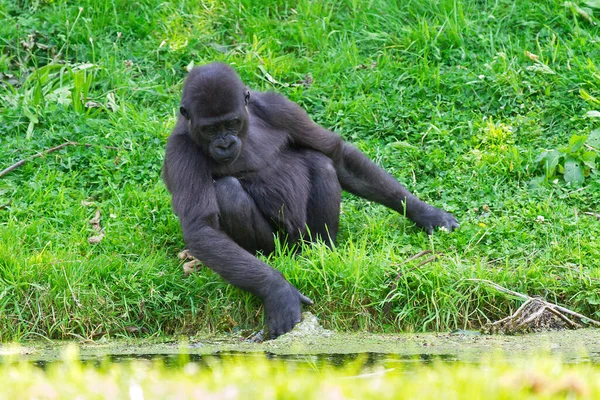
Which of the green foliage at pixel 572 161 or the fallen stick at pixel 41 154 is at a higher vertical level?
the green foliage at pixel 572 161

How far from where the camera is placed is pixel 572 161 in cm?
629

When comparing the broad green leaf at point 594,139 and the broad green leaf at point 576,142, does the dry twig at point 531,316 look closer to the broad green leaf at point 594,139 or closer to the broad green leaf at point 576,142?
the broad green leaf at point 576,142

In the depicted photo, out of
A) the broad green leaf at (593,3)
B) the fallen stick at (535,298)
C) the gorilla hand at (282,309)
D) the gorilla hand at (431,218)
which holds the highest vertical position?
the broad green leaf at (593,3)

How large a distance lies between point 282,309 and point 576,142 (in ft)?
8.23

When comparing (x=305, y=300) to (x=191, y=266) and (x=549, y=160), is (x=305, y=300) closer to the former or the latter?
(x=191, y=266)

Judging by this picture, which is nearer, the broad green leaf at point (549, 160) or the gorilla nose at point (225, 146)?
the gorilla nose at point (225, 146)

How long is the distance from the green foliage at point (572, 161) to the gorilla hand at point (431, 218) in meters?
0.83

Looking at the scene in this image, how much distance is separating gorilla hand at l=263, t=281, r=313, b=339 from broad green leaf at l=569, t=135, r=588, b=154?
234 centimetres

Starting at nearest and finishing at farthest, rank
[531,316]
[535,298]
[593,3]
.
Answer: [531,316] → [535,298] → [593,3]

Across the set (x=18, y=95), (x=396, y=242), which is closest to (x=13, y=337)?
(x=396, y=242)

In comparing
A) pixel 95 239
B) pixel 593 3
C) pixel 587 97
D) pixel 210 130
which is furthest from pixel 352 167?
pixel 593 3

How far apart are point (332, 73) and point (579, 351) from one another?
3774 mm

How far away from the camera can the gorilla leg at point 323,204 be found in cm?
574

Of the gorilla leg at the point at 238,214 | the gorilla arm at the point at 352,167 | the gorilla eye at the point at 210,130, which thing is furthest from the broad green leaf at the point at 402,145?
the gorilla eye at the point at 210,130
